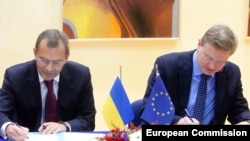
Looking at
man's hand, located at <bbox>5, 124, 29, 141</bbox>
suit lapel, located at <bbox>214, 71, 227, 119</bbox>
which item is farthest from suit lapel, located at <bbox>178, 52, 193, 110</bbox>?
man's hand, located at <bbox>5, 124, 29, 141</bbox>

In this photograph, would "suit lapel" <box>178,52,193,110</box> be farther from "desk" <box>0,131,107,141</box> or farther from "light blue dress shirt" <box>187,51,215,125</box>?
"desk" <box>0,131,107,141</box>

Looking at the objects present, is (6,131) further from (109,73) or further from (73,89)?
(109,73)

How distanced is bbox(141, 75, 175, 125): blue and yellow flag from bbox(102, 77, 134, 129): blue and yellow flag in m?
0.12

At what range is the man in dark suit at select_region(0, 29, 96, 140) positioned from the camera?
9.04ft

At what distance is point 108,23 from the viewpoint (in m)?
4.30

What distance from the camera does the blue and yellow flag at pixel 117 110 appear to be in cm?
245

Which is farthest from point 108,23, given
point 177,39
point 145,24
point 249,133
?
point 249,133

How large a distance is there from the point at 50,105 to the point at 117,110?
0.61m

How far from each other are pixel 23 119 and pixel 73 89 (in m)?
0.39

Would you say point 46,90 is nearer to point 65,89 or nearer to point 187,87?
point 65,89

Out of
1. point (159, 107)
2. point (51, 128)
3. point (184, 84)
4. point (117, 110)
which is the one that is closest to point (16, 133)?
point (51, 128)

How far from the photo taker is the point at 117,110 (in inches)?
97.3

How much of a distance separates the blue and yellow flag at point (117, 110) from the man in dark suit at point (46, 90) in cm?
34

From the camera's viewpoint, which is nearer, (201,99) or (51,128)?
(51,128)
